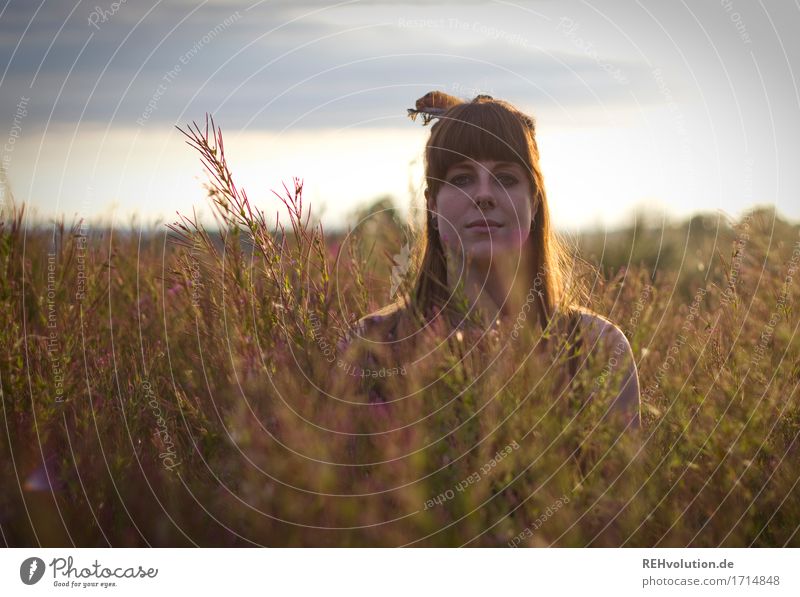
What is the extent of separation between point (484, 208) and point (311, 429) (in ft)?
4.38

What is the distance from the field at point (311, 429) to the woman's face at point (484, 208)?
326 mm

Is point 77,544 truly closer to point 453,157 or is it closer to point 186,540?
point 186,540

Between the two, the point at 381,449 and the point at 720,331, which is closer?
the point at 381,449

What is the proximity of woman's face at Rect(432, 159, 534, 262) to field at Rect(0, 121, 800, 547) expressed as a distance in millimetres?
326

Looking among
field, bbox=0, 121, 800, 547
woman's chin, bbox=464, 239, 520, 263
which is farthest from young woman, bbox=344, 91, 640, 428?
field, bbox=0, 121, 800, 547

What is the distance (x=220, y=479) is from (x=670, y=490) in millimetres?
1165

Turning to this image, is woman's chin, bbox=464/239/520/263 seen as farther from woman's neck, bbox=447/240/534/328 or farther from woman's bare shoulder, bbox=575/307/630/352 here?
woman's bare shoulder, bbox=575/307/630/352

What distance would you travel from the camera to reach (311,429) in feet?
5.35

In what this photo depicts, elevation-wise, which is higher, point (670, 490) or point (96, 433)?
point (96, 433)

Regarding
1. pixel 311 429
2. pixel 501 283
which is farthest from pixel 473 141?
pixel 311 429

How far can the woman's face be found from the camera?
2711 millimetres

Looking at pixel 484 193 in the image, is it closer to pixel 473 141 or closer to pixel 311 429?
pixel 473 141

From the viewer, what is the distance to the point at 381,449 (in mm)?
1720

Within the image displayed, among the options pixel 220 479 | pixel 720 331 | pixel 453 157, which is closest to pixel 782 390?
pixel 720 331
